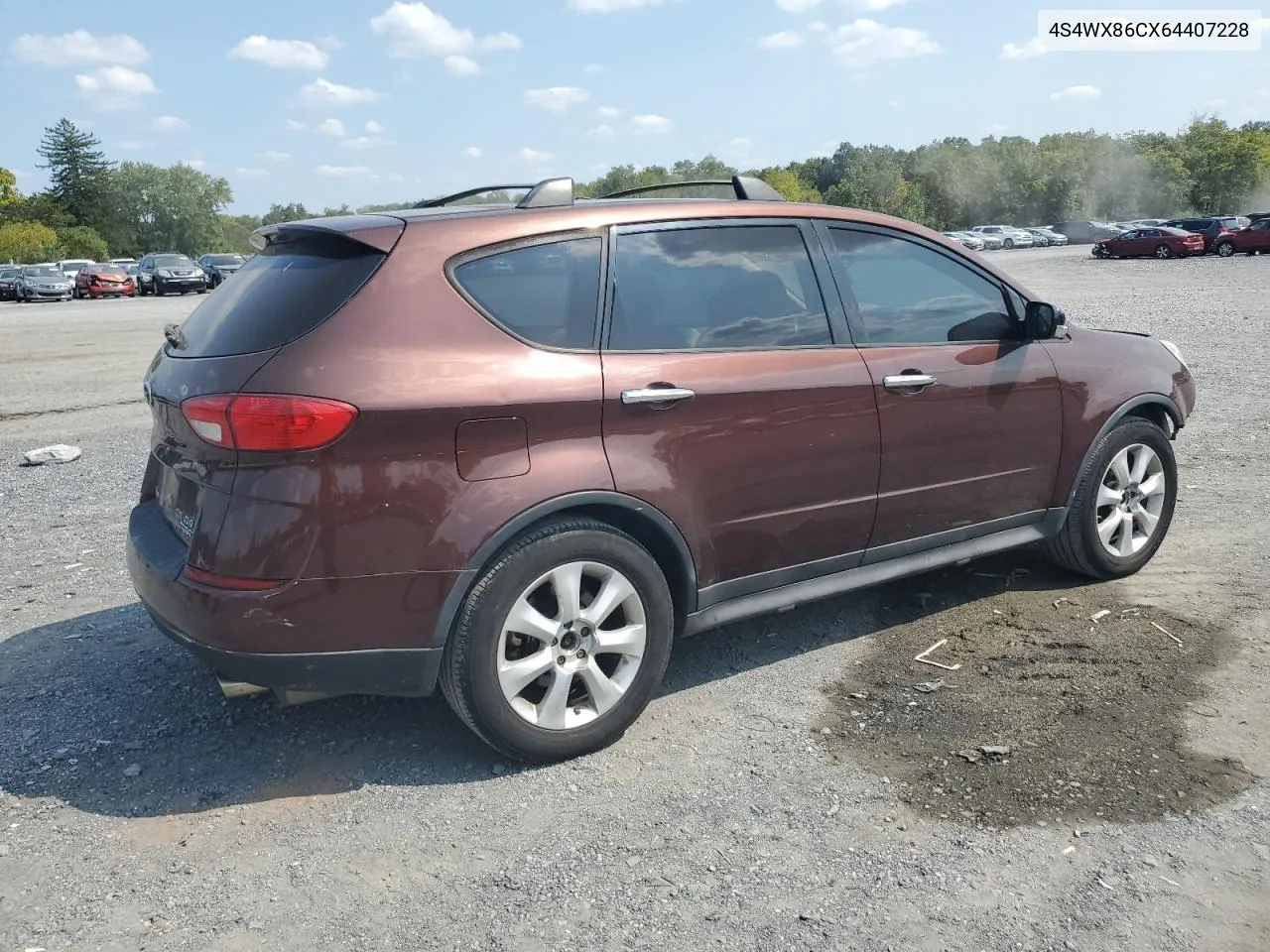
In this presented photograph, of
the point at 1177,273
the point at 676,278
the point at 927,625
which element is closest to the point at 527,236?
the point at 676,278

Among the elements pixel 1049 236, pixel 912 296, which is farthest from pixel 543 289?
pixel 1049 236

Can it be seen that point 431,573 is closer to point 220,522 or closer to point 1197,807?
point 220,522

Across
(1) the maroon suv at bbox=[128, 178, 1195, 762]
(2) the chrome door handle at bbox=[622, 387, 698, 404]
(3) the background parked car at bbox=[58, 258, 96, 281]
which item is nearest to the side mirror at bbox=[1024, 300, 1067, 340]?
(1) the maroon suv at bbox=[128, 178, 1195, 762]

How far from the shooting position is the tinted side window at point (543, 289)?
136 inches

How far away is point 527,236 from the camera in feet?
11.8

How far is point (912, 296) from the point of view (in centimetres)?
445

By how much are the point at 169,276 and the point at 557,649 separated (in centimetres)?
4035

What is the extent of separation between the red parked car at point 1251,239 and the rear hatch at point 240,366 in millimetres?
43676

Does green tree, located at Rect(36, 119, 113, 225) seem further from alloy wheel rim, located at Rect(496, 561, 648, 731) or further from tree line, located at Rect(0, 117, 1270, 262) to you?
alloy wheel rim, located at Rect(496, 561, 648, 731)

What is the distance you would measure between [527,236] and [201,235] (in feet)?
357

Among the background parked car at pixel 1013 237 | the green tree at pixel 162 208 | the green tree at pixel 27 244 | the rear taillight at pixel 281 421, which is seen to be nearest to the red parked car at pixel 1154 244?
the background parked car at pixel 1013 237

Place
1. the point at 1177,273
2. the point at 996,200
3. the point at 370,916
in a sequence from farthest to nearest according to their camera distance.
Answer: the point at 996,200, the point at 1177,273, the point at 370,916

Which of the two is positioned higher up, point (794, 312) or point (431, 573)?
point (794, 312)

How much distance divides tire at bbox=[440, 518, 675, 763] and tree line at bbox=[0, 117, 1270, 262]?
88168 mm
